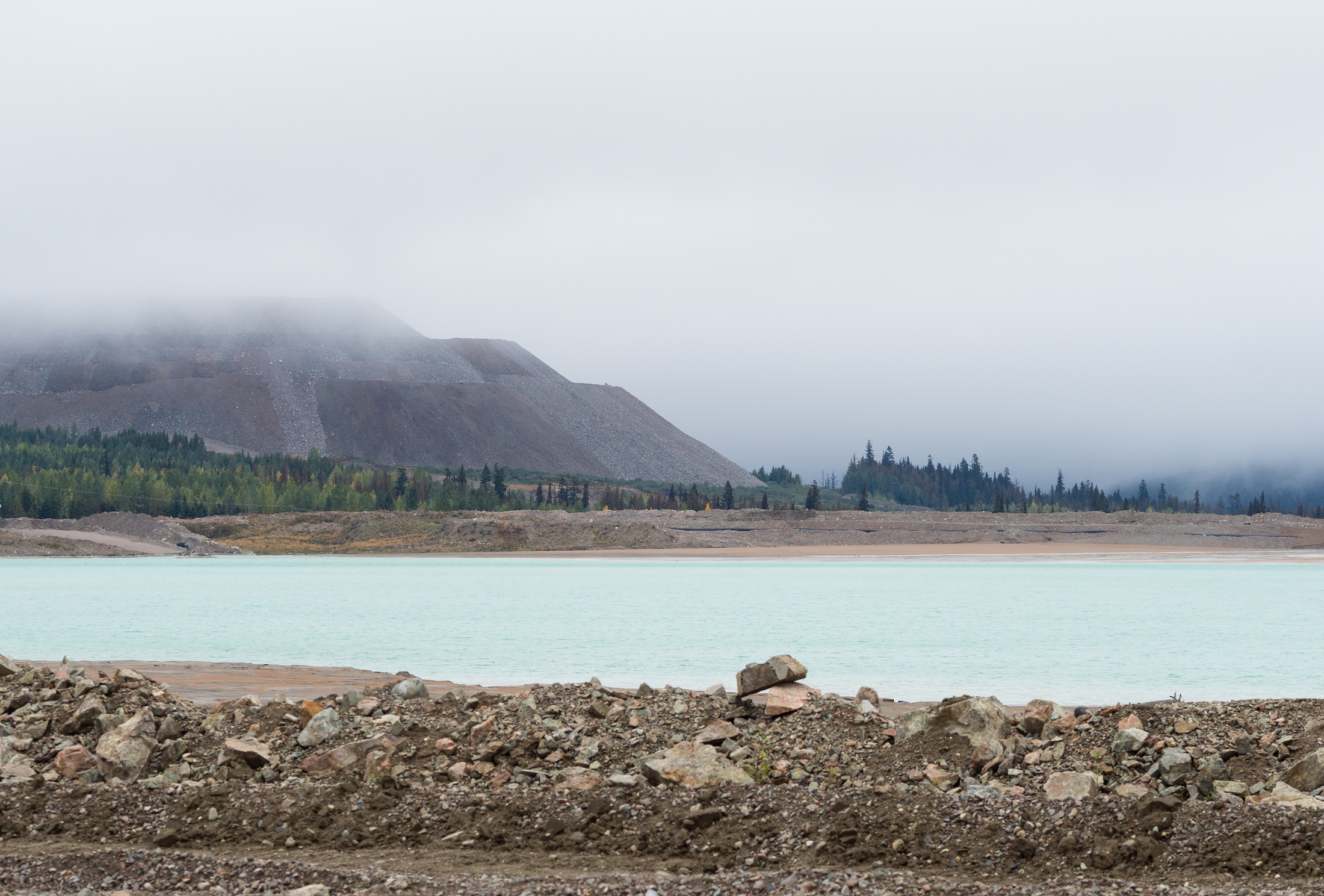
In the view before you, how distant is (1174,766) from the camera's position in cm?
1145

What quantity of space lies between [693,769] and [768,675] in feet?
10.1

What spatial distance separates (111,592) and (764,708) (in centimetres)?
5536

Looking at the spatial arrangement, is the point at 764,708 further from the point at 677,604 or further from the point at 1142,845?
the point at 677,604

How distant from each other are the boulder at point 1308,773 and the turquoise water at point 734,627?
31.6 ft

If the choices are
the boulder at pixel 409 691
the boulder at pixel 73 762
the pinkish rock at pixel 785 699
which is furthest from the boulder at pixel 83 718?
the pinkish rock at pixel 785 699

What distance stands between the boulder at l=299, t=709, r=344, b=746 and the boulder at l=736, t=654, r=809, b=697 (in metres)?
5.06

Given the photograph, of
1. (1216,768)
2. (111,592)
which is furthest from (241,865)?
(111,592)

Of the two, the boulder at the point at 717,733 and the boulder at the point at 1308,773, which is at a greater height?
the boulder at the point at 1308,773

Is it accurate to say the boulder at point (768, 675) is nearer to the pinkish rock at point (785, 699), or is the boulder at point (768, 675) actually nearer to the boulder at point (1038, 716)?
the pinkish rock at point (785, 699)

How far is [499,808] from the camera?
1103 cm

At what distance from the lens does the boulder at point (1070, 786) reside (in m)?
10.8

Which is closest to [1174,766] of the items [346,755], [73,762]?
[346,755]

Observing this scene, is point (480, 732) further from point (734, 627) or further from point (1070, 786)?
point (734, 627)

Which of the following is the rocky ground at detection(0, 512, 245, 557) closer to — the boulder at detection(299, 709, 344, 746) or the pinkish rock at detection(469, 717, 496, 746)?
the boulder at detection(299, 709, 344, 746)
